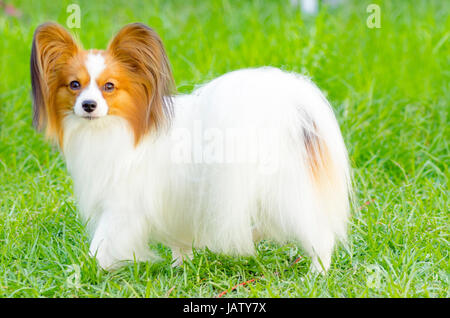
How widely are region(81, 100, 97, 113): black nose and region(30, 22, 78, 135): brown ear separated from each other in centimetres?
23

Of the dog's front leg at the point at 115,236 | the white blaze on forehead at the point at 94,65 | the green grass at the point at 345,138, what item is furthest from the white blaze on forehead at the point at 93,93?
the green grass at the point at 345,138

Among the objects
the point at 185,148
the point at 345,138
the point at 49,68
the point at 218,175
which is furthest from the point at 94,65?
the point at 345,138

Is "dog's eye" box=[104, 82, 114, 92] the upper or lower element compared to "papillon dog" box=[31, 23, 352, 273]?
upper

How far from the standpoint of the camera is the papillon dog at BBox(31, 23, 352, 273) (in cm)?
286

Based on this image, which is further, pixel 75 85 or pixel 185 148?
pixel 185 148

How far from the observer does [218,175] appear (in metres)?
2.89

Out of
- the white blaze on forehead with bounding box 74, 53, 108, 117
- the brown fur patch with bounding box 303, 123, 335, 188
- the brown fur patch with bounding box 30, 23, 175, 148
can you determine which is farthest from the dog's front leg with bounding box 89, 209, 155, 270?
the brown fur patch with bounding box 303, 123, 335, 188

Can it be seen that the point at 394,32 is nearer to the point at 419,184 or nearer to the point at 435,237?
the point at 419,184

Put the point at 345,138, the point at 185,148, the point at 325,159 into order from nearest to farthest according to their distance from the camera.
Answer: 1. the point at 325,159
2. the point at 185,148
3. the point at 345,138

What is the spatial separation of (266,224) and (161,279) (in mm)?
616

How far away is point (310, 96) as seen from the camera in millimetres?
2936

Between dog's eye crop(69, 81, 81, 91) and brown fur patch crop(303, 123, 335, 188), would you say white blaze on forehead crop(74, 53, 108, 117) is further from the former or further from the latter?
brown fur patch crop(303, 123, 335, 188)

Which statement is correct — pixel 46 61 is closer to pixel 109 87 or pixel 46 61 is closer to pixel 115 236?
pixel 109 87

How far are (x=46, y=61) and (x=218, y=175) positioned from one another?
97 cm
